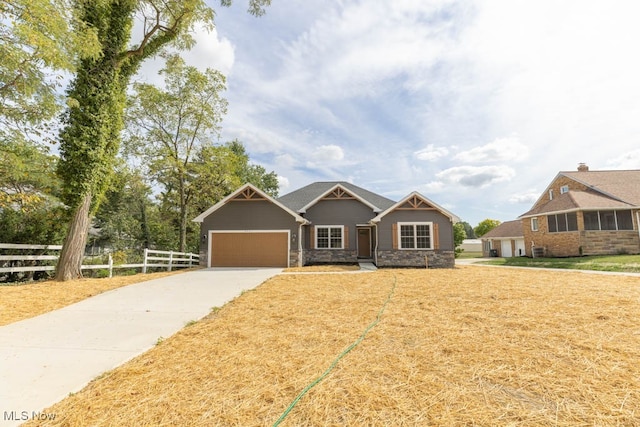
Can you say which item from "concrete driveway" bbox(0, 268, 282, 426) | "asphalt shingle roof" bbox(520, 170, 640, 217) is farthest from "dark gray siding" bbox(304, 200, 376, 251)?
"asphalt shingle roof" bbox(520, 170, 640, 217)

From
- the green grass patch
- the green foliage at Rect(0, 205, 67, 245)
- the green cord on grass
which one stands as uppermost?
the green foliage at Rect(0, 205, 67, 245)

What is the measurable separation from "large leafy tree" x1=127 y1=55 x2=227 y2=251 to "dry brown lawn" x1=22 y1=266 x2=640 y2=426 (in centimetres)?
1688

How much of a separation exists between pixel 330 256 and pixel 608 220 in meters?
17.8

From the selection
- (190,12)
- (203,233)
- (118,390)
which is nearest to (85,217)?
(203,233)

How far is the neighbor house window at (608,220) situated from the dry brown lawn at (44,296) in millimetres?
25045

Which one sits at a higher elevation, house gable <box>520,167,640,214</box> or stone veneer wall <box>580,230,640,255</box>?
house gable <box>520,167,640,214</box>

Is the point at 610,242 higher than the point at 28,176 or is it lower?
lower

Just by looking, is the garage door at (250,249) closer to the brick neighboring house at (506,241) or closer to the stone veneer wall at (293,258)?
the stone veneer wall at (293,258)

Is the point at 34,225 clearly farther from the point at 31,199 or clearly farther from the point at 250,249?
the point at 250,249

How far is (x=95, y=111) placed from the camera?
33.8 feet

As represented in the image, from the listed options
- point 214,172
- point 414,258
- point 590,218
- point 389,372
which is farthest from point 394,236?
point 590,218

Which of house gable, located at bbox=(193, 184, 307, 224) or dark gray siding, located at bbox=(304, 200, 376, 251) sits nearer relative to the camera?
house gable, located at bbox=(193, 184, 307, 224)

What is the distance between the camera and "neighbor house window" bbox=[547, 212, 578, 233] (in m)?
19.1

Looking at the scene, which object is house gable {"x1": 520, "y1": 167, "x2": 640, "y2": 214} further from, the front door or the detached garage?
the detached garage
